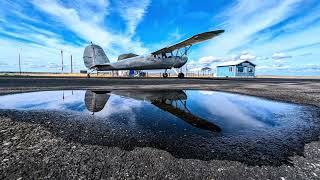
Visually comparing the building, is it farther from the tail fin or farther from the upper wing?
the tail fin

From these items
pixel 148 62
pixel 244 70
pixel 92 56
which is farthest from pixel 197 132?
pixel 244 70

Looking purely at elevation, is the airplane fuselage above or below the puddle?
above

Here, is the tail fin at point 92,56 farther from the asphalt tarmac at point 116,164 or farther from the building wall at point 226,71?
the building wall at point 226,71

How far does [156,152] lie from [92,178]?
776mm

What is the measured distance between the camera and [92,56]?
29.3 metres

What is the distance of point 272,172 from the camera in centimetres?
177

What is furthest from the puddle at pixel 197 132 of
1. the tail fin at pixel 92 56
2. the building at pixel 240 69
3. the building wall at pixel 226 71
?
the building wall at pixel 226 71

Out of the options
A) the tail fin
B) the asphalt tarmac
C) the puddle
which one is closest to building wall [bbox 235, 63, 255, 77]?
the tail fin

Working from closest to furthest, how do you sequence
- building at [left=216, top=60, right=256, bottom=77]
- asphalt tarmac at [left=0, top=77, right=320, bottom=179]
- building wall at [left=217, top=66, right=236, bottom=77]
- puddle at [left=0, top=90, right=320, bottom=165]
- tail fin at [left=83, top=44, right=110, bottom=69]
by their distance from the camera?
asphalt tarmac at [left=0, top=77, right=320, bottom=179] < puddle at [left=0, top=90, right=320, bottom=165] < tail fin at [left=83, top=44, right=110, bottom=69] < building at [left=216, top=60, right=256, bottom=77] < building wall at [left=217, top=66, right=236, bottom=77]

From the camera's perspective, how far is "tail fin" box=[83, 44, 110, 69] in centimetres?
2927

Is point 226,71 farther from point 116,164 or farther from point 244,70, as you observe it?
point 116,164

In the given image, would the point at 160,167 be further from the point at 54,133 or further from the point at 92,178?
the point at 54,133

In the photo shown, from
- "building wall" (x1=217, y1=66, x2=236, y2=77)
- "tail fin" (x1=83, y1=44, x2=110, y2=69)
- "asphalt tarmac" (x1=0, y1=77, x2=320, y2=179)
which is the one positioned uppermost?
"tail fin" (x1=83, y1=44, x2=110, y2=69)

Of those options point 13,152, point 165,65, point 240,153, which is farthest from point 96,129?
point 165,65
